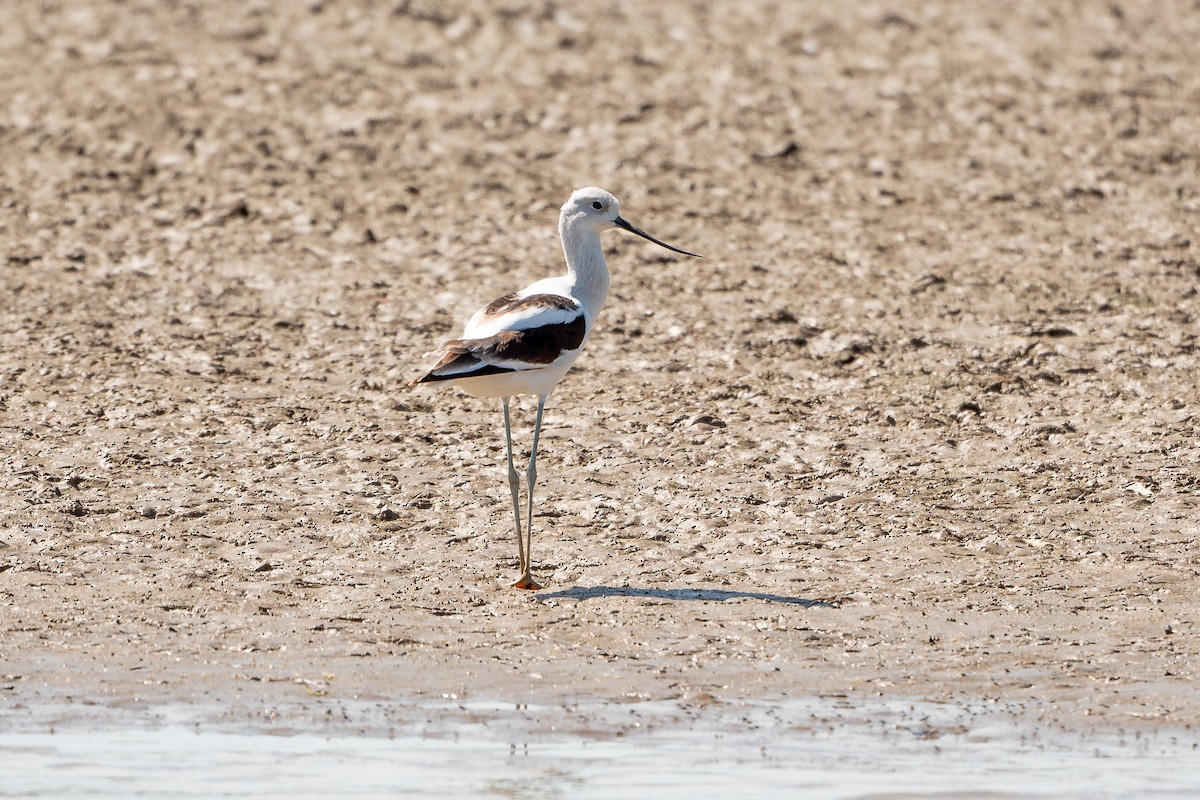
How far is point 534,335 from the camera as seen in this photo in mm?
7426

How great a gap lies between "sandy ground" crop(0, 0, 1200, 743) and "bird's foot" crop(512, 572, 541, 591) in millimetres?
74

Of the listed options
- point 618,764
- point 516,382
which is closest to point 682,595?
point 516,382

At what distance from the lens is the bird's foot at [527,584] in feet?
23.9

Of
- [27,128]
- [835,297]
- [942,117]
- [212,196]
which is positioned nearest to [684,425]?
[835,297]

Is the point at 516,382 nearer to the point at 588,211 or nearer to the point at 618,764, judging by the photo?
the point at 588,211

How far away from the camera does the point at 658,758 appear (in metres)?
5.66

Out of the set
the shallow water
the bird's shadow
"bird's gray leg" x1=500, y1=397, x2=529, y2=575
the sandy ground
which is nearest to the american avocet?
"bird's gray leg" x1=500, y1=397, x2=529, y2=575

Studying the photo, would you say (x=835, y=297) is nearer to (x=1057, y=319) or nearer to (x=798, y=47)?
(x=1057, y=319)

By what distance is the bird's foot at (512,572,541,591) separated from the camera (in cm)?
729

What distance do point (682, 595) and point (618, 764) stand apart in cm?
167

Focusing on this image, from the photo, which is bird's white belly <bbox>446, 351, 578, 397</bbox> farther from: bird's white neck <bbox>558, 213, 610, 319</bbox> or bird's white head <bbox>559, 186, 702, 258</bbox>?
bird's white head <bbox>559, 186, 702, 258</bbox>

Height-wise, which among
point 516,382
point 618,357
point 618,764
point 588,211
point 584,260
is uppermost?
point 588,211

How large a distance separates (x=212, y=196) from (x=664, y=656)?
22.3 ft

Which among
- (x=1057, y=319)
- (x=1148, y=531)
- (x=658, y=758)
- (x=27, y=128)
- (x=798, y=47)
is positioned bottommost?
(x=658, y=758)
